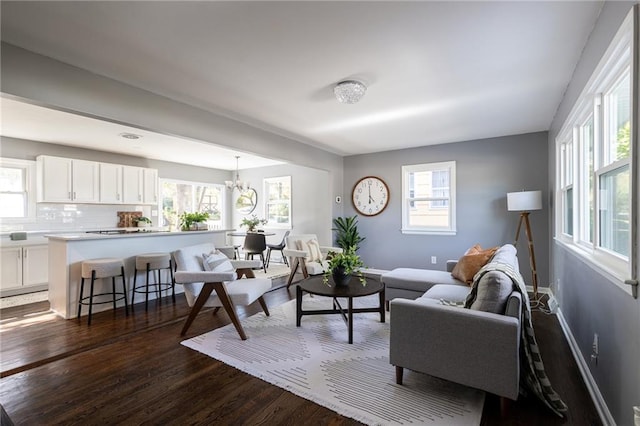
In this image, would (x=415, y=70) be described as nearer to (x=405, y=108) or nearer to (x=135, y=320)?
(x=405, y=108)

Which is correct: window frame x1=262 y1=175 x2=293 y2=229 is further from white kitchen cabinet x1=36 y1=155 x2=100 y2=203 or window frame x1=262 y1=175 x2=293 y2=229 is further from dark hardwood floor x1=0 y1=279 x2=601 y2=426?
dark hardwood floor x1=0 y1=279 x2=601 y2=426

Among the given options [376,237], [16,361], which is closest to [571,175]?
[376,237]

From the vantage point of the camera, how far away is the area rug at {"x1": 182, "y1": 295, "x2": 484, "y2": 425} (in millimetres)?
1887

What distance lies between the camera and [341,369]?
238 cm

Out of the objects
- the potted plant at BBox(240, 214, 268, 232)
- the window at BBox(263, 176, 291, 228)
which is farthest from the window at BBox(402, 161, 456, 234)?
the potted plant at BBox(240, 214, 268, 232)

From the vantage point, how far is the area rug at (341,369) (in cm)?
189

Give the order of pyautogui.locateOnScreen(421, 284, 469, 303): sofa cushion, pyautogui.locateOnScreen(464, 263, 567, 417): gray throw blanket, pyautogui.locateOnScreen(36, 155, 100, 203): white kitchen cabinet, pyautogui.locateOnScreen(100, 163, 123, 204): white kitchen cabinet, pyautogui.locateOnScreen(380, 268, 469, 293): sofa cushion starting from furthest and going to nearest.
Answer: pyautogui.locateOnScreen(100, 163, 123, 204): white kitchen cabinet, pyautogui.locateOnScreen(36, 155, 100, 203): white kitchen cabinet, pyautogui.locateOnScreen(380, 268, 469, 293): sofa cushion, pyautogui.locateOnScreen(421, 284, 469, 303): sofa cushion, pyautogui.locateOnScreen(464, 263, 567, 417): gray throw blanket

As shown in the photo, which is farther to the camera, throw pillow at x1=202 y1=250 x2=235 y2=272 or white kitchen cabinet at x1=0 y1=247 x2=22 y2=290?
white kitchen cabinet at x1=0 y1=247 x2=22 y2=290

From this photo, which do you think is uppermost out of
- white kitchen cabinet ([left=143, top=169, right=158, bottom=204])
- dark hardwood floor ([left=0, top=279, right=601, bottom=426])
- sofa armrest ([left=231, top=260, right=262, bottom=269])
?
white kitchen cabinet ([left=143, top=169, right=158, bottom=204])

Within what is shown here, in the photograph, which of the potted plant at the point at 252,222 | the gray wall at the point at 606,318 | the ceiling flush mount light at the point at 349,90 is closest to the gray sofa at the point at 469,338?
the gray wall at the point at 606,318

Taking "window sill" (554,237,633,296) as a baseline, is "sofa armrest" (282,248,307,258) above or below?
below

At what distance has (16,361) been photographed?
2.55 m

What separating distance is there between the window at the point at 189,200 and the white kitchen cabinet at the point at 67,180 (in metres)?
1.48

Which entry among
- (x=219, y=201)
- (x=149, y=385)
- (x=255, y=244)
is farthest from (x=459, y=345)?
(x=219, y=201)
